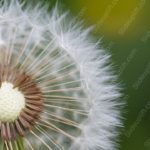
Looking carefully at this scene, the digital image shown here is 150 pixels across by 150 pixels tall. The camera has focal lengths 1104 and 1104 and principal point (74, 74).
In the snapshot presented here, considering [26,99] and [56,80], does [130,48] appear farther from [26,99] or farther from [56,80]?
[26,99]

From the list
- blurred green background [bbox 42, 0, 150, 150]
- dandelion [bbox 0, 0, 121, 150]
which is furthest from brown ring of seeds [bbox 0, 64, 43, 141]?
blurred green background [bbox 42, 0, 150, 150]

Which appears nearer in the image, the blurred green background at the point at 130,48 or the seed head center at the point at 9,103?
the seed head center at the point at 9,103

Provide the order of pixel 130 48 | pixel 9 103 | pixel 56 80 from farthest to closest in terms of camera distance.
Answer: pixel 130 48 < pixel 56 80 < pixel 9 103

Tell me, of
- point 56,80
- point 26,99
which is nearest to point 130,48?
point 56,80

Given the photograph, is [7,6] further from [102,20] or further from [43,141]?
[102,20]

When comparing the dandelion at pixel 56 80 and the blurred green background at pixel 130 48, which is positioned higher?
the blurred green background at pixel 130 48

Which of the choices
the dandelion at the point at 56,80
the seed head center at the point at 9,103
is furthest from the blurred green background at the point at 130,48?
the seed head center at the point at 9,103

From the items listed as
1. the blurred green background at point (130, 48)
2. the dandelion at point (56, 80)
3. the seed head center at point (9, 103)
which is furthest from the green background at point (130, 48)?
the seed head center at point (9, 103)

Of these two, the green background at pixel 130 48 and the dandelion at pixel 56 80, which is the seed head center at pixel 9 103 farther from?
the green background at pixel 130 48
